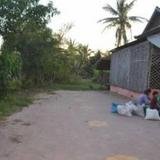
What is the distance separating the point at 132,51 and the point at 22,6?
48.7 feet

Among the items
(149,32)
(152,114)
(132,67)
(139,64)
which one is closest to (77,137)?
(152,114)

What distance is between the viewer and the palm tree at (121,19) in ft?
147

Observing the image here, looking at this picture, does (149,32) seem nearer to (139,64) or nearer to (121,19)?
(139,64)

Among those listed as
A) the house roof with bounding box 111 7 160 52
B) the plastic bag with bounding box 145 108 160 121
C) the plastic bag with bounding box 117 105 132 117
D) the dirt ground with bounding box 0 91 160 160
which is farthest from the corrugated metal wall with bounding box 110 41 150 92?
the dirt ground with bounding box 0 91 160 160

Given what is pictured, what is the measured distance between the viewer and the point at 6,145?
873 cm

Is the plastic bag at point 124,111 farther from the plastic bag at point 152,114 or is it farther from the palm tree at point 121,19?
the palm tree at point 121,19

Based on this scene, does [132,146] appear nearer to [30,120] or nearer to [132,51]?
[30,120]

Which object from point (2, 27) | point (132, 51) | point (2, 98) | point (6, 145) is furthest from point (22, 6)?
point (132, 51)

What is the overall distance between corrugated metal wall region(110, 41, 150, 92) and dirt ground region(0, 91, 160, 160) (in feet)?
21.7

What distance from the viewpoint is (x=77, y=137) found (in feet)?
32.8

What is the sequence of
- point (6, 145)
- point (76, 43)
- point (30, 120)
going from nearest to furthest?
point (6, 145) → point (30, 120) → point (76, 43)

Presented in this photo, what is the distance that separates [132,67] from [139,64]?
1776mm

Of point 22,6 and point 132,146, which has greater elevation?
point 22,6

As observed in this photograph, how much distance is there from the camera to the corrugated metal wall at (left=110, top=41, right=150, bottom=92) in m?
20.8
